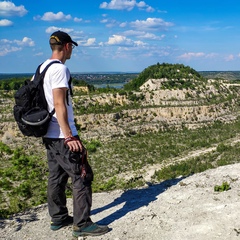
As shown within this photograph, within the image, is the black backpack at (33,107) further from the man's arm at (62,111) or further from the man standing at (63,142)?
the man's arm at (62,111)

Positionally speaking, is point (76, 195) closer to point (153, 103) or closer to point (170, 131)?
point (170, 131)

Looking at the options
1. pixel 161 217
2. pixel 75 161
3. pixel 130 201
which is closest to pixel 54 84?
pixel 75 161

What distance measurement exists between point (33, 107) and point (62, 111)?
1.48 feet

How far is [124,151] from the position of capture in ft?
107

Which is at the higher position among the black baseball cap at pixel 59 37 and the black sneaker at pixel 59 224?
the black baseball cap at pixel 59 37

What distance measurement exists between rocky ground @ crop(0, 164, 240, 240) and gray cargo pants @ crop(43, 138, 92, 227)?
456 millimetres

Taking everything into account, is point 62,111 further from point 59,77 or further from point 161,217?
point 161,217

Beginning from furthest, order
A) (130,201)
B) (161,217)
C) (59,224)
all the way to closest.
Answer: (130,201)
(161,217)
(59,224)

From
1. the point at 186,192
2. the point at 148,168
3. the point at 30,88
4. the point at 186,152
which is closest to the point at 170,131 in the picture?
the point at 186,152

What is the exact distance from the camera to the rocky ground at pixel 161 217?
4676 millimetres

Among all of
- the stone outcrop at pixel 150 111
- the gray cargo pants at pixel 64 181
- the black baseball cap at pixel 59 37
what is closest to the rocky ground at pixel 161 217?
the gray cargo pants at pixel 64 181

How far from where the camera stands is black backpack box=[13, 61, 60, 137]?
428 centimetres

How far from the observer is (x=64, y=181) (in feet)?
16.1

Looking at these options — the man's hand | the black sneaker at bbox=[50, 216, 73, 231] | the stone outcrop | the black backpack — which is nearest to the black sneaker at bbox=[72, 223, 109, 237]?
the black sneaker at bbox=[50, 216, 73, 231]
